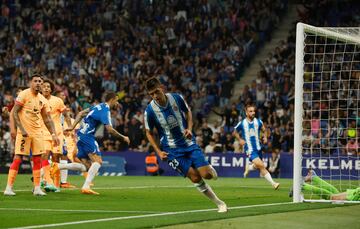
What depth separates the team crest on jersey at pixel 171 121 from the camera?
44.7ft

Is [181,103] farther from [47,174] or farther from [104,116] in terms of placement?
[47,174]

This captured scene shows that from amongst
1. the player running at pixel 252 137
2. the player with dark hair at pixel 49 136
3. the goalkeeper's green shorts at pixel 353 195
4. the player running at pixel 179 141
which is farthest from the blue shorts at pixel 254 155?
the player running at pixel 179 141

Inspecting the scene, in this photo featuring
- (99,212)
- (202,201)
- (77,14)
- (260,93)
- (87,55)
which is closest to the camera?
(99,212)

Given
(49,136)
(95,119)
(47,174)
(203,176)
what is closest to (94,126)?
(95,119)

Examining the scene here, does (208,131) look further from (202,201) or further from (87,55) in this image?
(202,201)

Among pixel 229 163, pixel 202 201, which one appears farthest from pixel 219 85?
pixel 202 201

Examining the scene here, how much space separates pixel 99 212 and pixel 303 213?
3133mm

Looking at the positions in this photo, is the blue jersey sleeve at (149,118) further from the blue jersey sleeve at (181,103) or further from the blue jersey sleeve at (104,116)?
the blue jersey sleeve at (104,116)

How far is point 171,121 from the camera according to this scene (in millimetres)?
13617

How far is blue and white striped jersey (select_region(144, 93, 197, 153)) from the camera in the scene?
44.6ft

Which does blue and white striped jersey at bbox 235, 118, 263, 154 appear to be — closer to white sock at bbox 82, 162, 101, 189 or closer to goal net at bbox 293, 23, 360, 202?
goal net at bbox 293, 23, 360, 202

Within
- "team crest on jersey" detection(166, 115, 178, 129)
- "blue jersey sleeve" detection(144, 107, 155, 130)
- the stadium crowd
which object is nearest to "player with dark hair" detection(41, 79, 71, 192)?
"blue jersey sleeve" detection(144, 107, 155, 130)

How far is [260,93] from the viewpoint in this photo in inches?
1380

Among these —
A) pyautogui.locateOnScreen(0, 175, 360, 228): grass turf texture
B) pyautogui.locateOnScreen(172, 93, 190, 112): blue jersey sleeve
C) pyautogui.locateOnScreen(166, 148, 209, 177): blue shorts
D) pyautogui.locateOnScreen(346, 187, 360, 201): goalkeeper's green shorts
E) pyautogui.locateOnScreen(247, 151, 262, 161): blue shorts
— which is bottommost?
pyautogui.locateOnScreen(0, 175, 360, 228): grass turf texture
